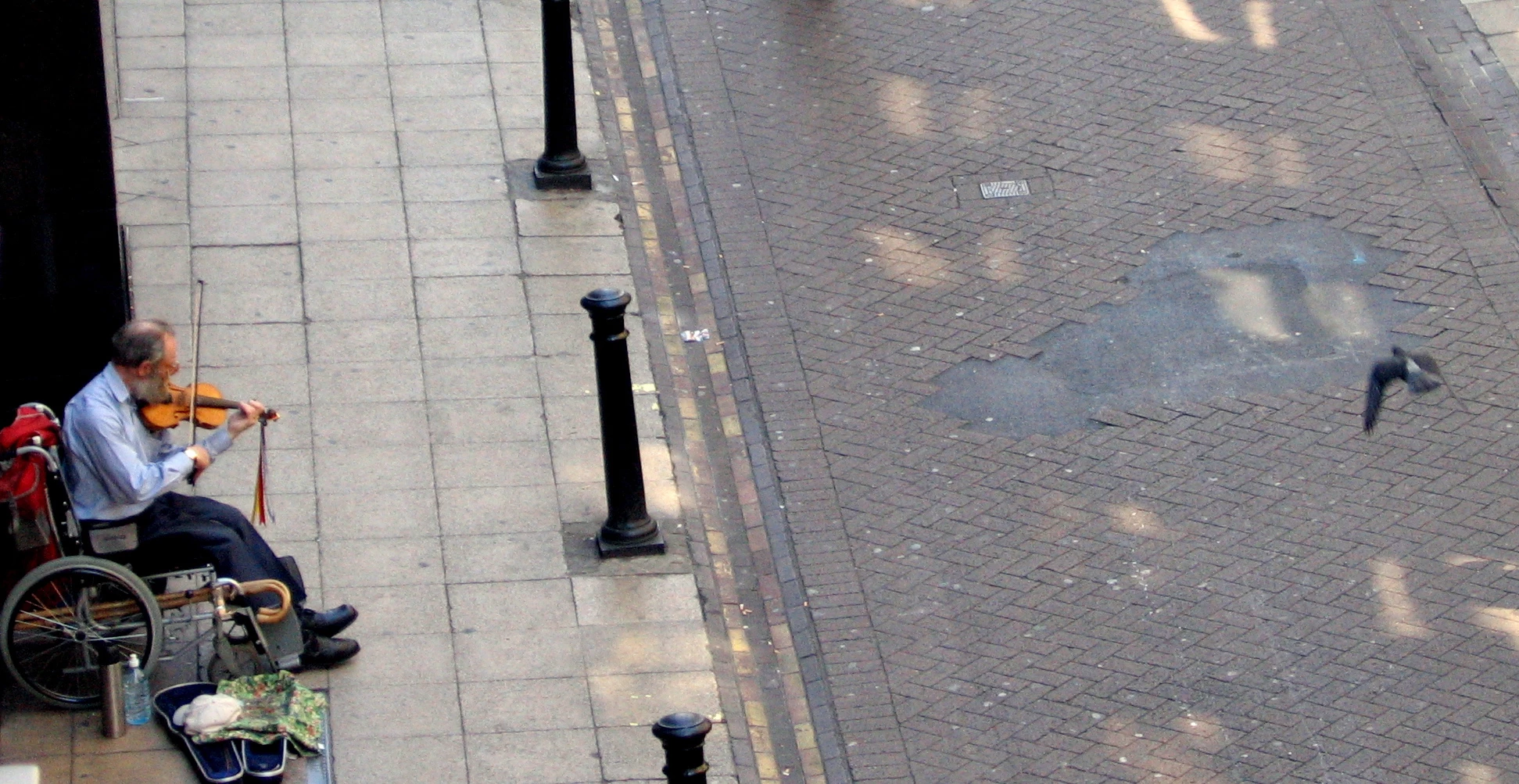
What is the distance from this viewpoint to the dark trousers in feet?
23.5

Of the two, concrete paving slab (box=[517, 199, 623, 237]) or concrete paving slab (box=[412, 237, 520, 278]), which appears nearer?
concrete paving slab (box=[412, 237, 520, 278])

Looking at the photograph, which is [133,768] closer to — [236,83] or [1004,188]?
[236,83]

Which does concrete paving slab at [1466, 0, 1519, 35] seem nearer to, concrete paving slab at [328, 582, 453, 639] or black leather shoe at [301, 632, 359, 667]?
concrete paving slab at [328, 582, 453, 639]

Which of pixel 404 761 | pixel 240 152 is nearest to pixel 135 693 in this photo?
pixel 404 761

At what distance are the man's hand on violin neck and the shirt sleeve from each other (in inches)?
7.4

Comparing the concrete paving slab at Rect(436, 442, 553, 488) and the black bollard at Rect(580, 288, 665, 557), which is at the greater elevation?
the black bollard at Rect(580, 288, 665, 557)

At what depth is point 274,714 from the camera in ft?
23.8

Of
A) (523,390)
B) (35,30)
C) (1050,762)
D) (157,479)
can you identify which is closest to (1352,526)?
(1050,762)

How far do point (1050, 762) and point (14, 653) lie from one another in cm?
399

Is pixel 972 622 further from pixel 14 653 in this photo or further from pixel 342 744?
pixel 14 653

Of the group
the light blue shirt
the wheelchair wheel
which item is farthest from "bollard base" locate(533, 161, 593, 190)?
the wheelchair wheel

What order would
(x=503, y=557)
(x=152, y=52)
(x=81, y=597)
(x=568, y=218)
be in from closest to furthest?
(x=81, y=597) < (x=503, y=557) < (x=568, y=218) < (x=152, y=52)

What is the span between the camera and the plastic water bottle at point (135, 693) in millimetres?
7176

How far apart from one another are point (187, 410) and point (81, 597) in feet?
2.52
